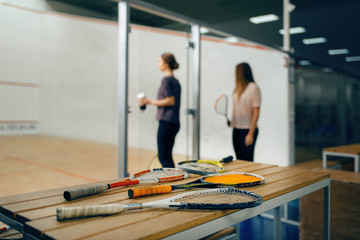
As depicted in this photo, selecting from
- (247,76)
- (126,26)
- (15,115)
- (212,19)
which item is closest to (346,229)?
A: (247,76)

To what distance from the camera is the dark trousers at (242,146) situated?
280cm

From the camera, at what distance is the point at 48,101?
291 centimetres

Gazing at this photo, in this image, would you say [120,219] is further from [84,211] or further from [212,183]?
[212,183]

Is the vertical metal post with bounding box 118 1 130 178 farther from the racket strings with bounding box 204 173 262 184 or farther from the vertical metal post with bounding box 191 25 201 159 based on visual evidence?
the racket strings with bounding box 204 173 262 184

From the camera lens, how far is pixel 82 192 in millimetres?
901

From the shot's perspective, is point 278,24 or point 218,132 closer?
point 218,132

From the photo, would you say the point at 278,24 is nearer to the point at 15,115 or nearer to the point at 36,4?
the point at 36,4

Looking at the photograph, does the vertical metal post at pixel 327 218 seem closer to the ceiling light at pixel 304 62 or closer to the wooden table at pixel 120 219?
the wooden table at pixel 120 219

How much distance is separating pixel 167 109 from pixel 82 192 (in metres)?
1.95

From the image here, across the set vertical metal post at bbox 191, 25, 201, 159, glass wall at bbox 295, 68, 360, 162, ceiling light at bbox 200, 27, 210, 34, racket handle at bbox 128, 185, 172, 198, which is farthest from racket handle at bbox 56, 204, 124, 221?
Answer: glass wall at bbox 295, 68, 360, 162

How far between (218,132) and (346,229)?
95.3 inches

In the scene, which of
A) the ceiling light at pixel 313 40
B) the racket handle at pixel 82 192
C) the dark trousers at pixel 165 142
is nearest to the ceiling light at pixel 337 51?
the ceiling light at pixel 313 40

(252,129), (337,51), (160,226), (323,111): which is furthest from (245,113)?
(337,51)

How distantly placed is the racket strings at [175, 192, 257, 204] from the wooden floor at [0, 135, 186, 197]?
214cm
